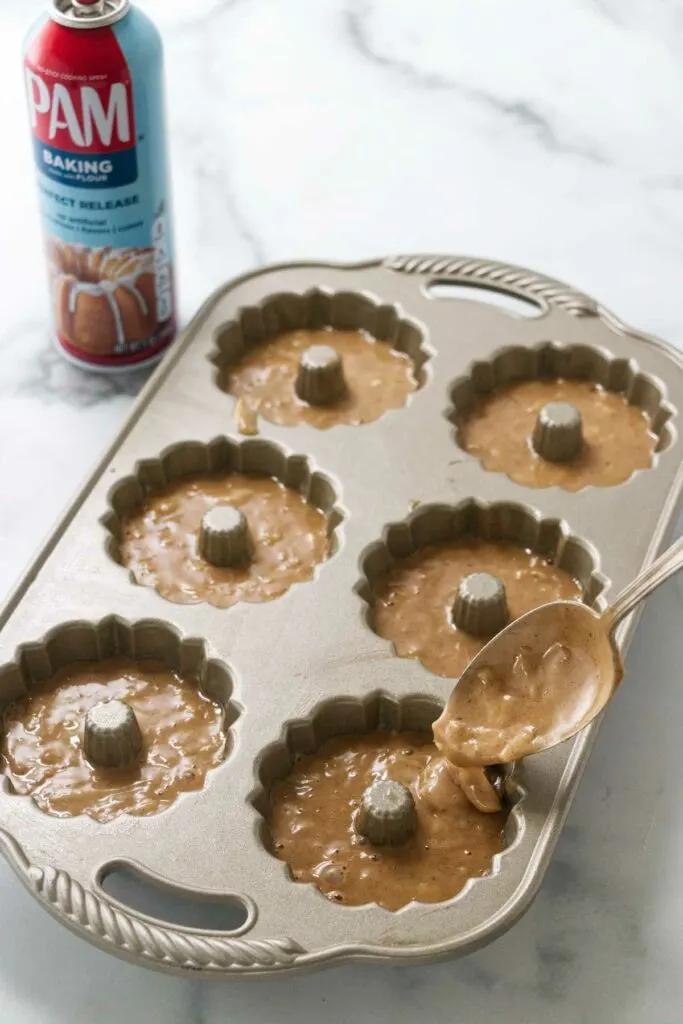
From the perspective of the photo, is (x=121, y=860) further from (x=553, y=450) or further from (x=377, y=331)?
(x=377, y=331)

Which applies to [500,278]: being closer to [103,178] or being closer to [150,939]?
[103,178]

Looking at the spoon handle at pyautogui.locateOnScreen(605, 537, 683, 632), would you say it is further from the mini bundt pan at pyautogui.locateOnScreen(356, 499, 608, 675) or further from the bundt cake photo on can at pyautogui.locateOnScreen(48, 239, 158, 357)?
the bundt cake photo on can at pyautogui.locateOnScreen(48, 239, 158, 357)

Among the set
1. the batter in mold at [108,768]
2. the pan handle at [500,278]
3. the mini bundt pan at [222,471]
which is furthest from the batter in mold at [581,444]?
the batter in mold at [108,768]

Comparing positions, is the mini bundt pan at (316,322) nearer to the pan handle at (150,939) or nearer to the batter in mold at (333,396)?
the batter in mold at (333,396)

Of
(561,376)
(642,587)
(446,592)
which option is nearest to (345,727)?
(446,592)

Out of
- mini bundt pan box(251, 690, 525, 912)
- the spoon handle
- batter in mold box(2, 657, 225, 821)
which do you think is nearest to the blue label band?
batter in mold box(2, 657, 225, 821)
